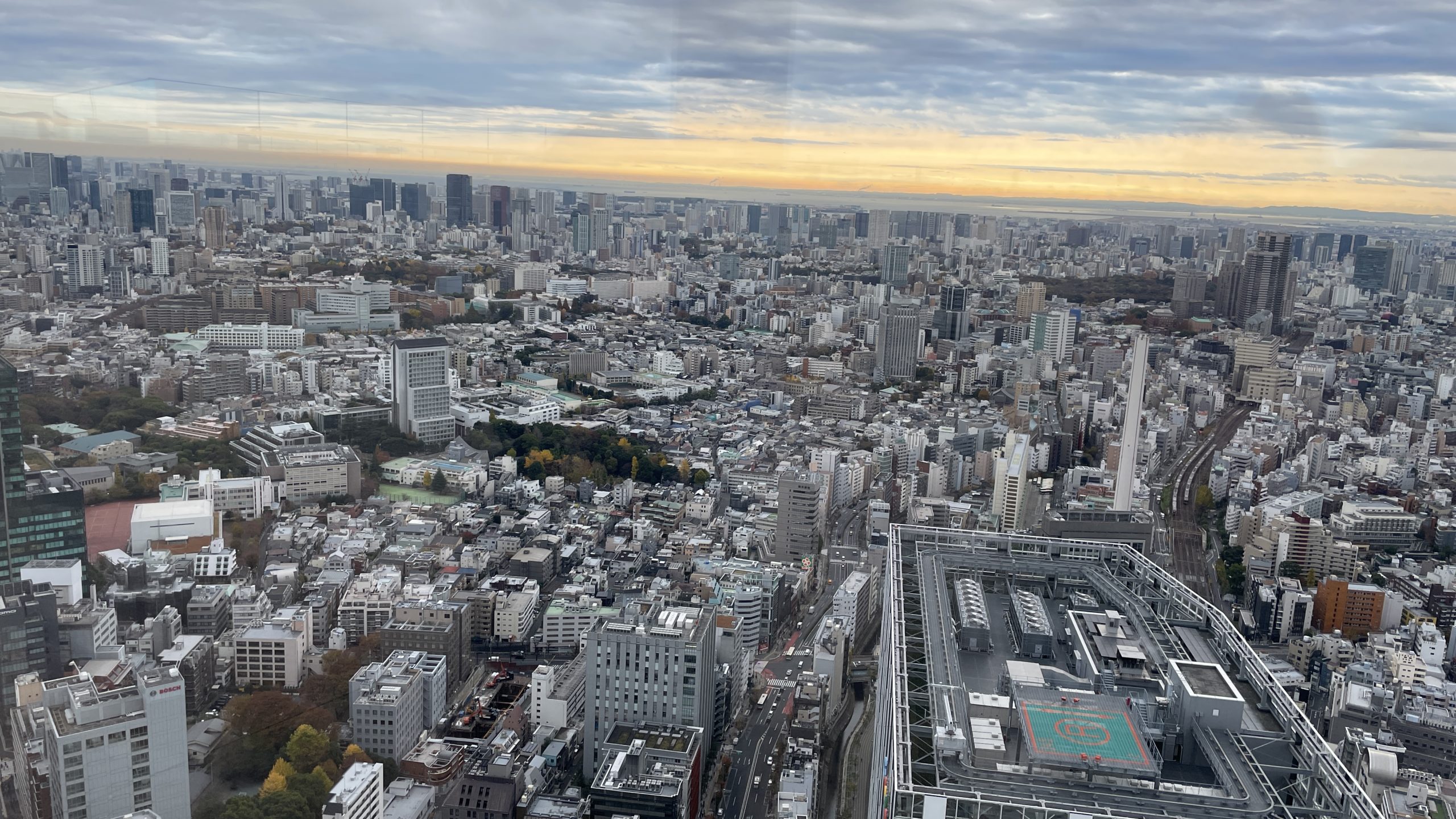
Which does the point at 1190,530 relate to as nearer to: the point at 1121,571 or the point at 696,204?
the point at 1121,571

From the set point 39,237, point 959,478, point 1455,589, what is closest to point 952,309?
point 959,478

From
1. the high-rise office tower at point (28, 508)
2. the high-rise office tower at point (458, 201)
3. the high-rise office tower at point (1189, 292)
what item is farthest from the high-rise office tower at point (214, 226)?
the high-rise office tower at point (1189, 292)

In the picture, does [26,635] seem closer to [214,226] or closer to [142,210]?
[142,210]

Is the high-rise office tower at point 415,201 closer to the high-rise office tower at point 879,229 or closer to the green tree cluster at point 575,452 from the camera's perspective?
the green tree cluster at point 575,452

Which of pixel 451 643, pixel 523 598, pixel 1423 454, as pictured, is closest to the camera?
pixel 451 643

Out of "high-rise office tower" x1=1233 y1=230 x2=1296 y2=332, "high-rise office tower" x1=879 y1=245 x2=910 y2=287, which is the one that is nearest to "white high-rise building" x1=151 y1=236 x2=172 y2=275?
"high-rise office tower" x1=879 y1=245 x2=910 y2=287

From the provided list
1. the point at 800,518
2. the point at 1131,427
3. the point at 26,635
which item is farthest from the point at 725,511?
the point at 26,635

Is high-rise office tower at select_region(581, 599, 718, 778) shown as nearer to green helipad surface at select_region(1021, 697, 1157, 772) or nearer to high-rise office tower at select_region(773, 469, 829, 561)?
green helipad surface at select_region(1021, 697, 1157, 772)
